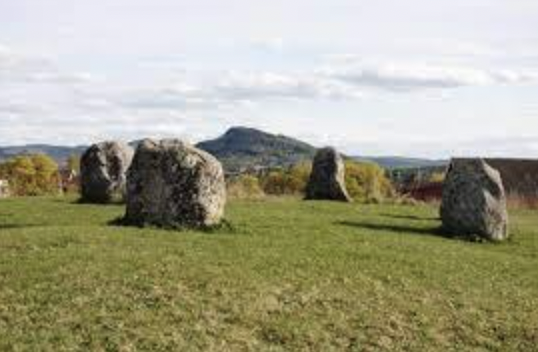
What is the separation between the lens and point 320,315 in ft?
54.3

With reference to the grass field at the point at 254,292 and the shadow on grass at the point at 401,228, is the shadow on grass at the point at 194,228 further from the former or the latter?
the shadow on grass at the point at 401,228

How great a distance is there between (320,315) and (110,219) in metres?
10.7

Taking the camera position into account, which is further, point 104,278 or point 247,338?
point 104,278

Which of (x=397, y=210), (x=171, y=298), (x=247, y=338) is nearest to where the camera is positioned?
(x=247, y=338)

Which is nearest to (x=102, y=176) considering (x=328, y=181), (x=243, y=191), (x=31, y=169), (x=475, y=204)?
(x=243, y=191)

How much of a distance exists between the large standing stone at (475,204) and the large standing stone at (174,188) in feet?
21.1

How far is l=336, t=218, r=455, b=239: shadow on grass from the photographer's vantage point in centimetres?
2640

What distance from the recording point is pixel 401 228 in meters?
27.2

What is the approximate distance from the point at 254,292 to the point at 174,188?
21.8 feet

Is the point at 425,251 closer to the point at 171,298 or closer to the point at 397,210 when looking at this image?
the point at 171,298

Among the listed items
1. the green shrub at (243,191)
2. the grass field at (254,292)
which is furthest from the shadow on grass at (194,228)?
the green shrub at (243,191)

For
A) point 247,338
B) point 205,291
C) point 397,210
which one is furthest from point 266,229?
point 397,210

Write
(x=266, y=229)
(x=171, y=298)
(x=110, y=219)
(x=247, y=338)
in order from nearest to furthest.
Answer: (x=247, y=338), (x=171, y=298), (x=266, y=229), (x=110, y=219)

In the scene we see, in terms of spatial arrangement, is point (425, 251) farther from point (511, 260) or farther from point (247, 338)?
point (247, 338)
